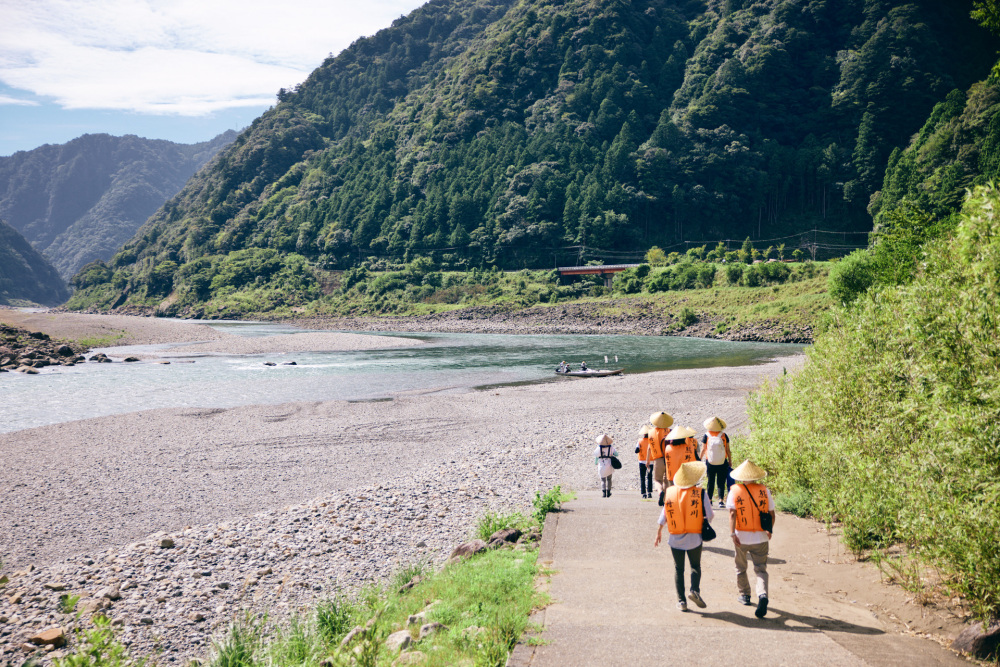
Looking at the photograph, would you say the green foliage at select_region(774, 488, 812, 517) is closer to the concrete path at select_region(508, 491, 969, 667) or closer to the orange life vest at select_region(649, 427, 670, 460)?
the concrete path at select_region(508, 491, 969, 667)

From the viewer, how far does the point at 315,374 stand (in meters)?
50.3

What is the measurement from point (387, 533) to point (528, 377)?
33.6m

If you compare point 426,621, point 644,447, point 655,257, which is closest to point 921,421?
point 644,447

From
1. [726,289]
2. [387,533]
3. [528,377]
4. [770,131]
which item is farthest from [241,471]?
[770,131]

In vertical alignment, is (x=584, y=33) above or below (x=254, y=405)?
above

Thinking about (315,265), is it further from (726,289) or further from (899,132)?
(899,132)

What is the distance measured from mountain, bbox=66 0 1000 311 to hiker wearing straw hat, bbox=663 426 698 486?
133 meters

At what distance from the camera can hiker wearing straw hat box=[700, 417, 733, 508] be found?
527 inches

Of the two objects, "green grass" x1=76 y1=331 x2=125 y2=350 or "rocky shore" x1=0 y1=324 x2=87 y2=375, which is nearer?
"rocky shore" x1=0 y1=324 x2=87 y2=375

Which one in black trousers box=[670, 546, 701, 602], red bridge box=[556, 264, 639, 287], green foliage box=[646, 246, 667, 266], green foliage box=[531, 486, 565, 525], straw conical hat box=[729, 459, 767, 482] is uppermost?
green foliage box=[646, 246, 667, 266]

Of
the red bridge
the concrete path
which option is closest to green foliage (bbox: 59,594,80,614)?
the concrete path

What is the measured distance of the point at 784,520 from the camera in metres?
12.6

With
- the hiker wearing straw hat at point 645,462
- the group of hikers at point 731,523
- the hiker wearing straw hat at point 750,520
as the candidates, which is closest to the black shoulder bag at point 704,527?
the group of hikers at point 731,523

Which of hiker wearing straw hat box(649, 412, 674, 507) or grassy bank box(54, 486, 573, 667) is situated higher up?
hiker wearing straw hat box(649, 412, 674, 507)
